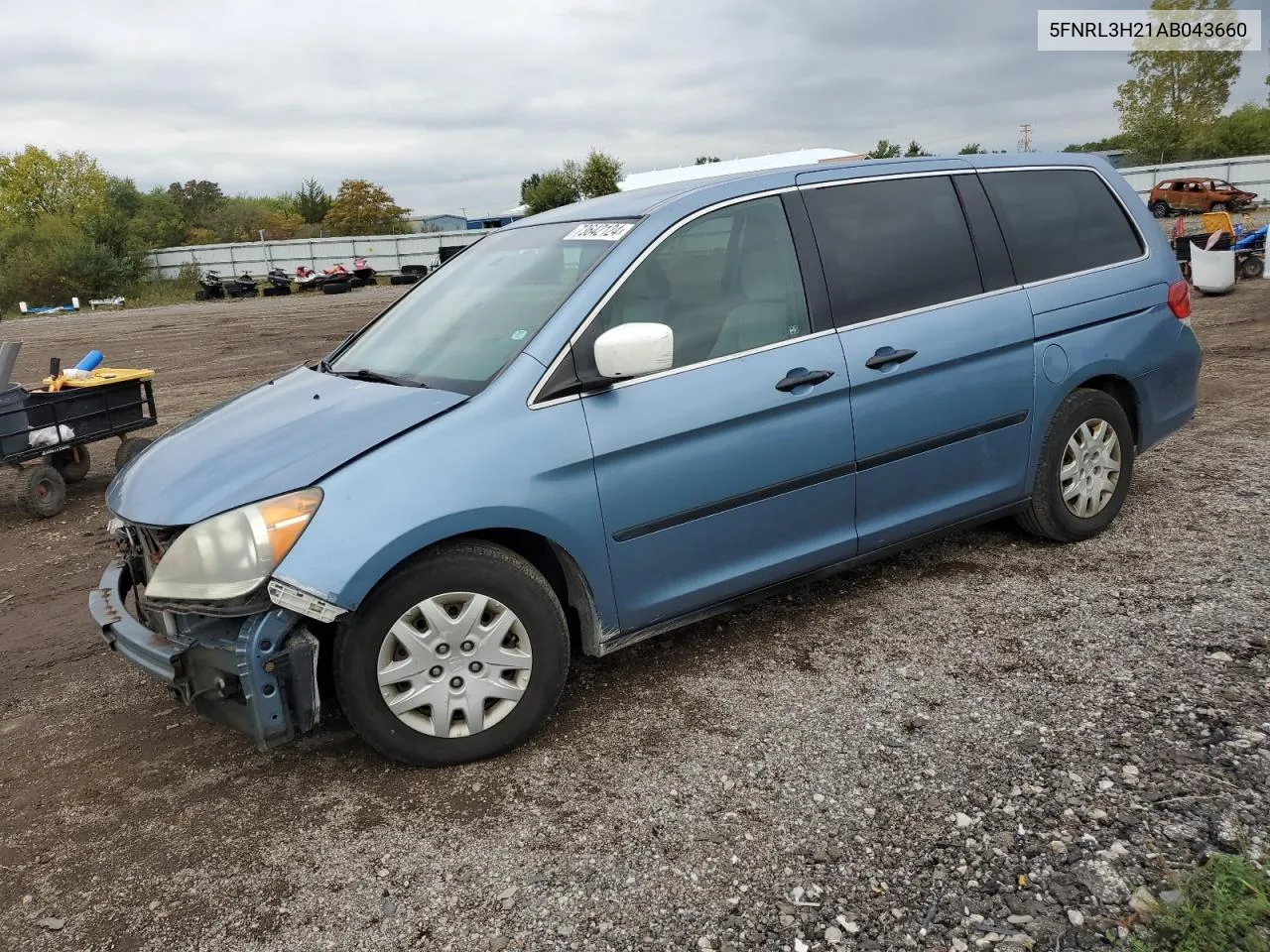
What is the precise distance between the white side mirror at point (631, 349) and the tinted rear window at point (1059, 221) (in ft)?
6.82

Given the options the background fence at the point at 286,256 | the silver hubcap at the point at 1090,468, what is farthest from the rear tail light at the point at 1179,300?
the background fence at the point at 286,256

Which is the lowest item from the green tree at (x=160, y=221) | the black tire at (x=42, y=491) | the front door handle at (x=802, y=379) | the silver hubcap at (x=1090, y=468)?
the silver hubcap at (x=1090, y=468)

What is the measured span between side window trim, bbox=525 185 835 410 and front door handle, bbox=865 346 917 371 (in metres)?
0.20

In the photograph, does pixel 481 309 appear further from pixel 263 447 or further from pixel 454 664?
pixel 454 664

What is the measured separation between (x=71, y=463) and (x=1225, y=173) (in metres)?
51.0

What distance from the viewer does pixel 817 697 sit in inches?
140

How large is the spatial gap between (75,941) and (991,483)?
12.4ft

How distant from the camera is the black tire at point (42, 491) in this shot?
720cm

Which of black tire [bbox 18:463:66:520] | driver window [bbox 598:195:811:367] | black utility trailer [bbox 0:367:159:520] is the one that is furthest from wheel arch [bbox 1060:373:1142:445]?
black tire [bbox 18:463:66:520]

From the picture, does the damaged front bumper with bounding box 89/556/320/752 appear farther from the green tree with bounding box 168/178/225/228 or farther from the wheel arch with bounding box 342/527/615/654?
the green tree with bounding box 168/178/225/228

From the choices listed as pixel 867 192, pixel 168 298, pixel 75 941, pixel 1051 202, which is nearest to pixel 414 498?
pixel 75 941

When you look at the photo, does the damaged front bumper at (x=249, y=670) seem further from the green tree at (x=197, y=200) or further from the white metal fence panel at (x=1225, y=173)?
the green tree at (x=197, y=200)

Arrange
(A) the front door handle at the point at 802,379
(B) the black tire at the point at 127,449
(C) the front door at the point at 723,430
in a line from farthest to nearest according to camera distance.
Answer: (B) the black tire at the point at 127,449, (A) the front door handle at the point at 802,379, (C) the front door at the point at 723,430

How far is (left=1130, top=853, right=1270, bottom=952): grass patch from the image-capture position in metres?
2.20
